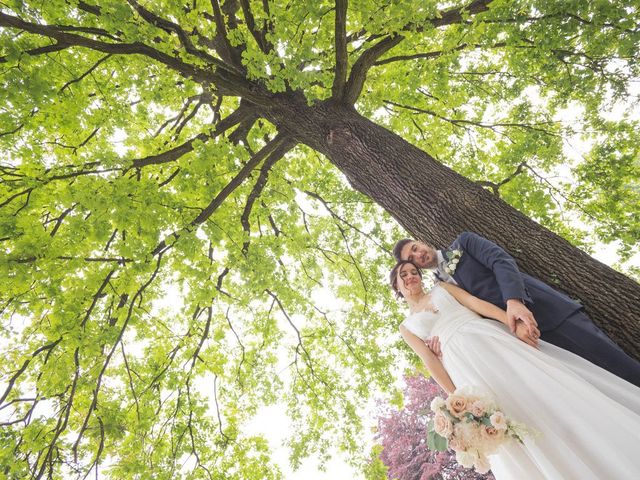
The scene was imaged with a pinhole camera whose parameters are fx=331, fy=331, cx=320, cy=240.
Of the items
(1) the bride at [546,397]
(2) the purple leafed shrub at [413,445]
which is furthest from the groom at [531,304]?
(2) the purple leafed shrub at [413,445]

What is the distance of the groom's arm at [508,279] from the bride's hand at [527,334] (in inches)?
0.9

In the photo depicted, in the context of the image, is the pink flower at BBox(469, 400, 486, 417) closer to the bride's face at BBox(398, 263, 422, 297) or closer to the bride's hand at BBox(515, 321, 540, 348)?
the bride's hand at BBox(515, 321, 540, 348)

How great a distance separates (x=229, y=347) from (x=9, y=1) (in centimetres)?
538

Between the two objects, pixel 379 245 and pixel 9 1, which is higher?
pixel 9 1

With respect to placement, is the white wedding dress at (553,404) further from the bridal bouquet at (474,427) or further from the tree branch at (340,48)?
the tree branch at (340,48)

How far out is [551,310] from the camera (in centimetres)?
185

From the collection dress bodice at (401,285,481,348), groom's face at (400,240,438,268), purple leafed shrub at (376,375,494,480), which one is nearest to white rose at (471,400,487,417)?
dress bodice at (401,285,481,348)

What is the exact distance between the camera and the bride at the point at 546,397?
1.35 m

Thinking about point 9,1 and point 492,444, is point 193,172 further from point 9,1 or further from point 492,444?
point 492,444

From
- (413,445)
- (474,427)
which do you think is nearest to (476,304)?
(474,427)

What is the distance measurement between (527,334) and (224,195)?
3473 millimetres

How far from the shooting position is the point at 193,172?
→ 13.2ft

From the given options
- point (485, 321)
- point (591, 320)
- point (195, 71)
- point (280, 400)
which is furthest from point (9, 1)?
point (280, 400)

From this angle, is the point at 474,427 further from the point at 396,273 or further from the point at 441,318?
the point at 396,273
